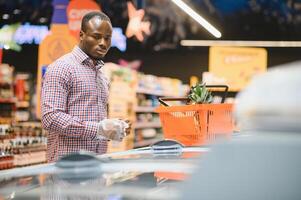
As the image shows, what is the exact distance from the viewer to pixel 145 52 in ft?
56.2

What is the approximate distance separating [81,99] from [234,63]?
11.0m

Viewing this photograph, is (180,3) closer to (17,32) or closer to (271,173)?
(17,32)

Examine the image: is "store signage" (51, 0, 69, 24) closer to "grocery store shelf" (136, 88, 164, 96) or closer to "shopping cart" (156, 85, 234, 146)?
"grocery store shelf" (136, 88, 164, 96)

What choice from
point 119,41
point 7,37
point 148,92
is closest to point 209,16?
point 148,92

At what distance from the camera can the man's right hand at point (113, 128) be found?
2.44m

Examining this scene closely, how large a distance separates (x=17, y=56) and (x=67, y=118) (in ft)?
48.2

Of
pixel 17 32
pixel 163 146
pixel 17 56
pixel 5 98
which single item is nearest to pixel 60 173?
pixel 163 146

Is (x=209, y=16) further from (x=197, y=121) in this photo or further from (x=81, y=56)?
(x=197, y=121)

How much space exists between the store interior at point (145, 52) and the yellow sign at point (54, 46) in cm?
2

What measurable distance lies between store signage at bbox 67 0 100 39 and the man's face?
4588mm

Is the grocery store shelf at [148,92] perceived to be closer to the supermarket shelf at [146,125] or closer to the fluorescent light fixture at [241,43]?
the supermarket shelf at [146,125]

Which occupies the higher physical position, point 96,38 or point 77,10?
point 77,10

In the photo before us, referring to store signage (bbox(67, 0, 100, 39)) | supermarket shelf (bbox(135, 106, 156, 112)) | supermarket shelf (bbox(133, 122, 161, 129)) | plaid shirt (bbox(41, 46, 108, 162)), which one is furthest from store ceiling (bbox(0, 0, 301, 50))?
plaid shirt (bbox(41, 46, 108, 162))

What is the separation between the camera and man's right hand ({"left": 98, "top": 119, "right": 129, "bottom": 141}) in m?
2.44
